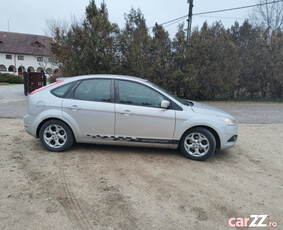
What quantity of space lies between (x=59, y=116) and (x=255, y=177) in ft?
12.7

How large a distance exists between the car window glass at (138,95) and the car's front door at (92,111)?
0.27 meters

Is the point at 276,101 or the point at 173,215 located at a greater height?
the point at 276,101

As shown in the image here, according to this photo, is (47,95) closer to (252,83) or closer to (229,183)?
(229,183)

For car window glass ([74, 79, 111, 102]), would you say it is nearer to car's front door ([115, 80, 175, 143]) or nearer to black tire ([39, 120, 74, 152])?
car's front door ([115, 80, 175, 143])

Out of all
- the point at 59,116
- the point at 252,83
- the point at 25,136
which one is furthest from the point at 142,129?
the point at 252,83

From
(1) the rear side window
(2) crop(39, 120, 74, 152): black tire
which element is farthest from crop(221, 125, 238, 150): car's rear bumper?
(1) the rear side window

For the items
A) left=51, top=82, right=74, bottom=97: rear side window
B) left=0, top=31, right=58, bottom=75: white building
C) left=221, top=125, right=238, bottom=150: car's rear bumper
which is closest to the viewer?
left=221, top=125, right=238, bottom=150: car's rear bumper

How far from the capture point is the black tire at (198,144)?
419 centimetres

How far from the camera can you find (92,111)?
165 inches

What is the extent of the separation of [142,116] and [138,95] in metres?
0.46

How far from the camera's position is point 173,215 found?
8.58 feet

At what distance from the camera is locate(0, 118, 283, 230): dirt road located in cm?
252

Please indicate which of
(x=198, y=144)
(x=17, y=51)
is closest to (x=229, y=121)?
(x=198, y=144)

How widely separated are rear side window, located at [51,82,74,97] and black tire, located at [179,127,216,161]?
260cm
